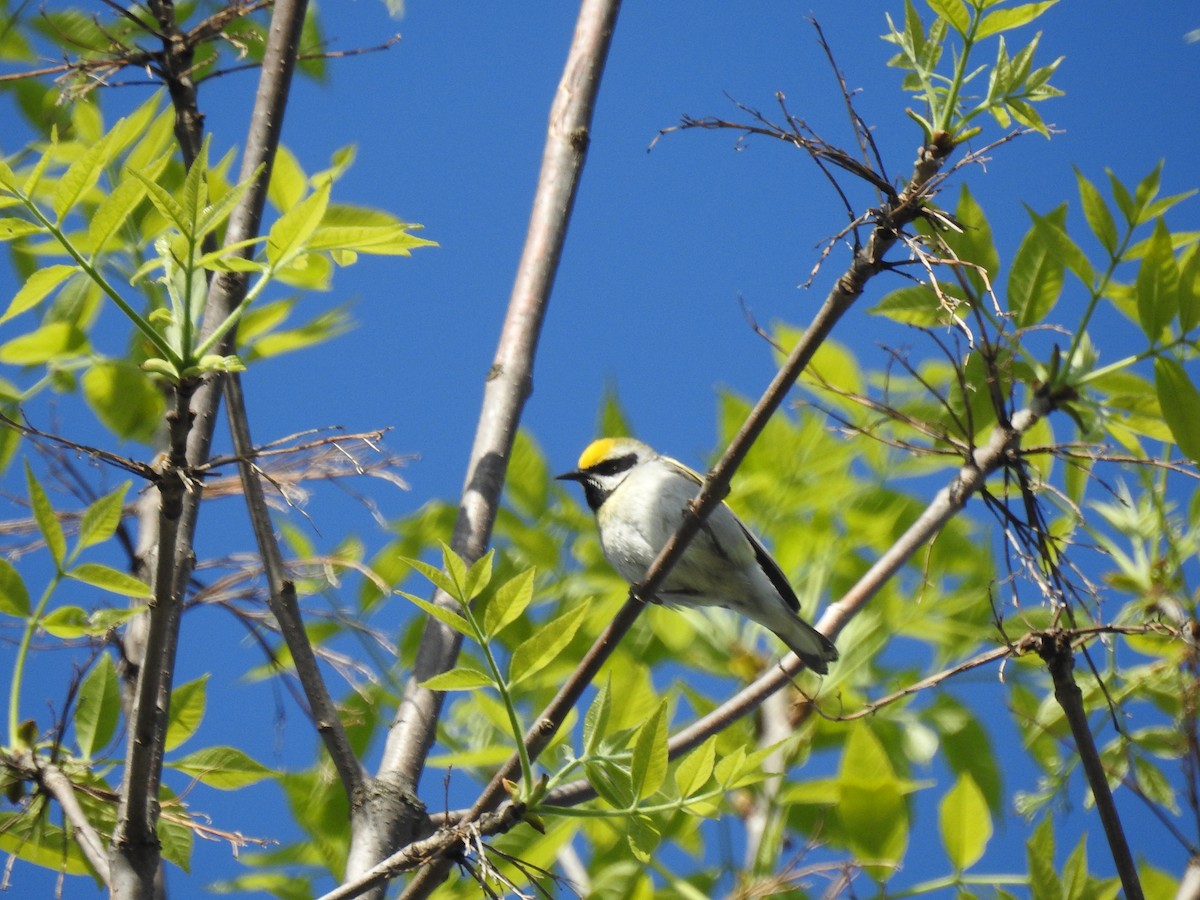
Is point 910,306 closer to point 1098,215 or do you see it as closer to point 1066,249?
point 1066,249

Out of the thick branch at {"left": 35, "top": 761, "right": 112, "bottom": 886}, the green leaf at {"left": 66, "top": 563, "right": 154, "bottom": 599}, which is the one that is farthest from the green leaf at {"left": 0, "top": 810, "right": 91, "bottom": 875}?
the green leaf at {"left": 66, "top": 563, "right": 154, "bottom": 599}

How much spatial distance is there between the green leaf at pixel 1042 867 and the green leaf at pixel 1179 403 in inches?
27.8

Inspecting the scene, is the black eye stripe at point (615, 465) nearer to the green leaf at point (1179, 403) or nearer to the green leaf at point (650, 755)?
the green leaf at point (1179, 403)

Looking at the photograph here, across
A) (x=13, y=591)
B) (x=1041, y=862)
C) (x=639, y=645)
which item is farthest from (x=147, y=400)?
(x=1041, y=862)

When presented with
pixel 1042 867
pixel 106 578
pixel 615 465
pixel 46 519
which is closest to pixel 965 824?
pixel 1042 867

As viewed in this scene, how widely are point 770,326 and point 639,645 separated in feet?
3.00

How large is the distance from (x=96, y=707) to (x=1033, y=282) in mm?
1981

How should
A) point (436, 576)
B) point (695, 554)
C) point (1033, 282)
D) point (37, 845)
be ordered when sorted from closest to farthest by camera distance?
point (436, 576) < point (37, 845) < point (1033, 282) < point (695, 554)

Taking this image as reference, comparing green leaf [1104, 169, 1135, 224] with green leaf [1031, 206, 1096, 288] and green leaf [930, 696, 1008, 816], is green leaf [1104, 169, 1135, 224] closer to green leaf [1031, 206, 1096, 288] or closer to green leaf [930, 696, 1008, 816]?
green leaf [1031, 206, 1096, 288]

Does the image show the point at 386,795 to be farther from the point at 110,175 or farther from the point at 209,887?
the point at 110,175

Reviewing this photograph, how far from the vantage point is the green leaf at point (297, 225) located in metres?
1.45

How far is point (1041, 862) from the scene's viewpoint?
6.31 ft

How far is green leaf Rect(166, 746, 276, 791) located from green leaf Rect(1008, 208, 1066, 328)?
172cm

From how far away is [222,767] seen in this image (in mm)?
2033
